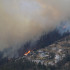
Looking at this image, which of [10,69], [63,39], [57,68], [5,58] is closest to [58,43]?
[63,39]

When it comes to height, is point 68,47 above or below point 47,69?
above

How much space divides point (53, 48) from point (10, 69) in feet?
91.5

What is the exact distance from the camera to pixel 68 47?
48.6 meters

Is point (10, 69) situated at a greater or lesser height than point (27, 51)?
lesser

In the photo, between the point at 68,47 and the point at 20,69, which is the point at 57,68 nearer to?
the point at 20,69

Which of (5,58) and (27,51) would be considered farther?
(27,51)

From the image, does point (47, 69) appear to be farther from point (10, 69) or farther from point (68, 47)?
point (68, 47)

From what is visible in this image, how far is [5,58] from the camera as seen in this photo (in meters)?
47.6

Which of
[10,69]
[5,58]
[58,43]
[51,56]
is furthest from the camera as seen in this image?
[58,43]

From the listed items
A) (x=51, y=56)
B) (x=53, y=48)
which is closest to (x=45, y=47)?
(x=53, y=48)

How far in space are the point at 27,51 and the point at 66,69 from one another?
87.5ft

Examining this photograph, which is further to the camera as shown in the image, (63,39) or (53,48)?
(63,39)

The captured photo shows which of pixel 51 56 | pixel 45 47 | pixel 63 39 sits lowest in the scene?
pixel 51 56

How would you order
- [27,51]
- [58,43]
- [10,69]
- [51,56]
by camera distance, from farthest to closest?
[58,43] < [27,51] < [51,56] < [10,69]
